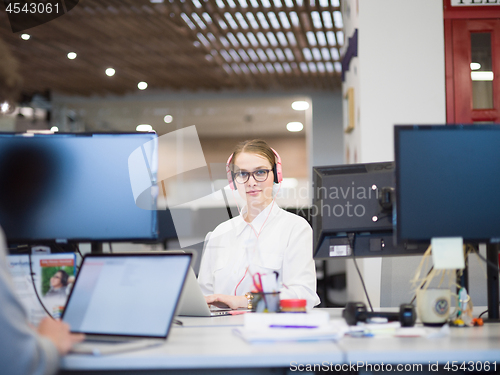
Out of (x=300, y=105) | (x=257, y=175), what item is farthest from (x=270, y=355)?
(x=300, y=105)

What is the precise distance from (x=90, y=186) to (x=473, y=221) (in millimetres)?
1180

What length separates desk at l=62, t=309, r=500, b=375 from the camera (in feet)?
3.63

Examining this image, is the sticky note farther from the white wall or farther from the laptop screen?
the white wall

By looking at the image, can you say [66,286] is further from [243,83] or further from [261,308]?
[243,83]

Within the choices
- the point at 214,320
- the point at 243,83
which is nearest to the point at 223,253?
the point at 214,320

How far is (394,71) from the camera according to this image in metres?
3.38

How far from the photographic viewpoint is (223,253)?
2445 millimetres

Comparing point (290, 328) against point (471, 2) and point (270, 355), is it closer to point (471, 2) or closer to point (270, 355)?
point (270, 355)

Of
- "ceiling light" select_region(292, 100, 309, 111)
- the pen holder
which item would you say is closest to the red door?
the pen holder

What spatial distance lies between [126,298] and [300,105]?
23.7ft

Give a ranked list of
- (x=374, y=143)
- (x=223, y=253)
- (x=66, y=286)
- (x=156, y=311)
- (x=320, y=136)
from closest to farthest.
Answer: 1. (x=156, y=311)
2. (x=66, y=286)
3. (x=223, y=253)
4. (x=374, y=143)
5. (x=320, y=136)

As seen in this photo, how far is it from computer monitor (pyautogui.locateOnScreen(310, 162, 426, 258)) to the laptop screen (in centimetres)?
61

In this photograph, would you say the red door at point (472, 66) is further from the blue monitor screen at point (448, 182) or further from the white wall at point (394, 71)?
the blue monitor screen at point (448, 182)

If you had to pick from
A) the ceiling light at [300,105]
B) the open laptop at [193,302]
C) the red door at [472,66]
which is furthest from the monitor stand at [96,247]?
the ceiling light at [300,105]
